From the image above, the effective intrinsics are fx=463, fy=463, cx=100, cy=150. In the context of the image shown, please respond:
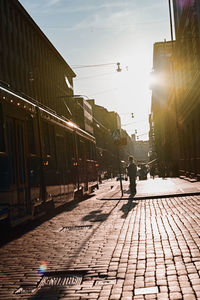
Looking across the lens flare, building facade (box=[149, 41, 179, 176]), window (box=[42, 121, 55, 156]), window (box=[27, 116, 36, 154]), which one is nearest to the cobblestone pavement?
the lens flare

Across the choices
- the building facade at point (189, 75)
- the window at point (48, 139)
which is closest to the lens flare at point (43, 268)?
the window at point (48, 139)

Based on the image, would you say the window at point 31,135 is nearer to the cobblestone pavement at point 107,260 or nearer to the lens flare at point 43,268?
the cobblestone pavement at point 107,260

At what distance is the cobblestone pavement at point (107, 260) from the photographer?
4668 millimetres

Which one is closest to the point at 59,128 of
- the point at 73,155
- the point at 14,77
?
the point at 73,155

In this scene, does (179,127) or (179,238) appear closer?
(179,238)

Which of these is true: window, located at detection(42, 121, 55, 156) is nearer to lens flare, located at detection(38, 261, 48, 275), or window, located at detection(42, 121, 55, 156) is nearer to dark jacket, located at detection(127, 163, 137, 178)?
lens flare, located at detection(38, 261, 48, 275)

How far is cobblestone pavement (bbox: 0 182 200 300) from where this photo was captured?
467cm

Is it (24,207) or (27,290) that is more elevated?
(24,207)

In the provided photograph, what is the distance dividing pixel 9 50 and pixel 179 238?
40.8 meters

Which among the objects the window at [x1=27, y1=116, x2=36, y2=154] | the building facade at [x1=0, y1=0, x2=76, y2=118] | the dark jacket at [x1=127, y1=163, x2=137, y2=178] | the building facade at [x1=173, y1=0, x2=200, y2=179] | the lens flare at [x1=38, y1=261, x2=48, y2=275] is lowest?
the lens flare at [x1=38, y1=261, x2=48, y2=275]

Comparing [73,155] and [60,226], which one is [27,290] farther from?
[73,155]

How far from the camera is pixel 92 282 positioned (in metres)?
5.06

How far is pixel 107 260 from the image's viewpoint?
615 centimetres

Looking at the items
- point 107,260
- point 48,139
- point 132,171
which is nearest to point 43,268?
point 107,260
